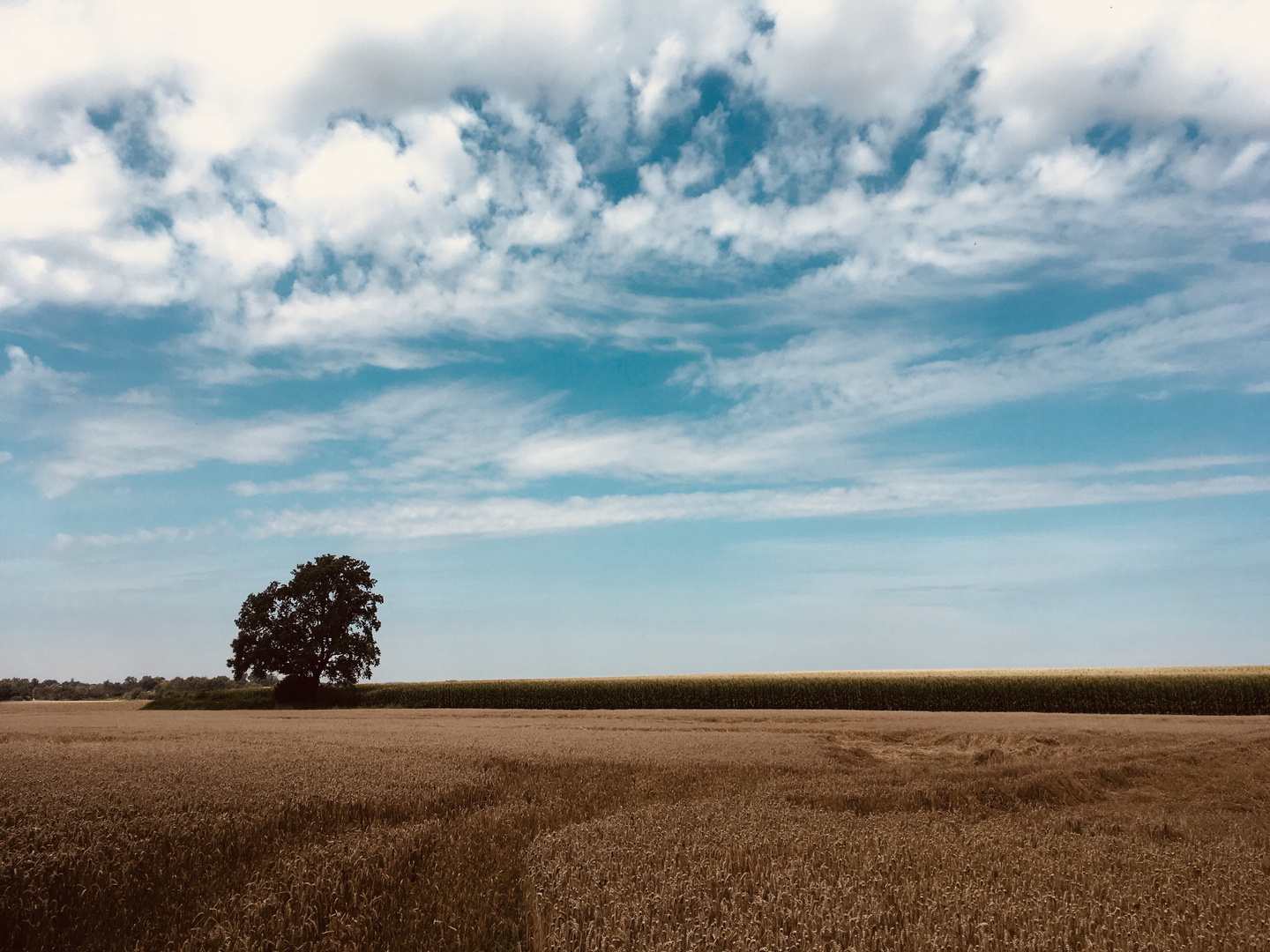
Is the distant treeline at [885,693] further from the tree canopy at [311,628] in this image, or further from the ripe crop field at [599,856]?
the ripe crop field at [599,856]

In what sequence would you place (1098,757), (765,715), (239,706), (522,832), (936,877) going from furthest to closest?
1. (239,706)
2. (765,715)
3. (1098,757)
4. (522,832)
5. (936,877)

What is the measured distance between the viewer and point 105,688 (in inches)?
2916

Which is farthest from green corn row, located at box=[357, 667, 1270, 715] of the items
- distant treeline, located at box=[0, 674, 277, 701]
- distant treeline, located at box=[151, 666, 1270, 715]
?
distant treeline, located at box=[0, 674, 277, 701]

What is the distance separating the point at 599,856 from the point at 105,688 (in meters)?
87.6

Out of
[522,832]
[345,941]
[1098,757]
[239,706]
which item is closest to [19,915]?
[345,941]

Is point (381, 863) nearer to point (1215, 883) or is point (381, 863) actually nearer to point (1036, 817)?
point (1215, 883)

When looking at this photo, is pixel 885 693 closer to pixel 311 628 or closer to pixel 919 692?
pixel 919 692

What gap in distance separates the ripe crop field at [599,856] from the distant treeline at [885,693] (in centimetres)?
3204

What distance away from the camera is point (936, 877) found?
6.05 meters

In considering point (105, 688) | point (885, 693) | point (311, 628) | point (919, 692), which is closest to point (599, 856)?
point (885, 693)

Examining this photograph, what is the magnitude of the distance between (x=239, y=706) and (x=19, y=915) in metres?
50.0

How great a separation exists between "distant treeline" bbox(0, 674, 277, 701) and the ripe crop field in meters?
61.8

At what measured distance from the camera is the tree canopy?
5103 centimetres

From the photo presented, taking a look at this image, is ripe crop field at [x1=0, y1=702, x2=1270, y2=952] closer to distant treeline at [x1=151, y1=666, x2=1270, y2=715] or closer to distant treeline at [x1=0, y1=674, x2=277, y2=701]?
distant treeline at [x1=151, y1=666, x2=1270, y2=715]
